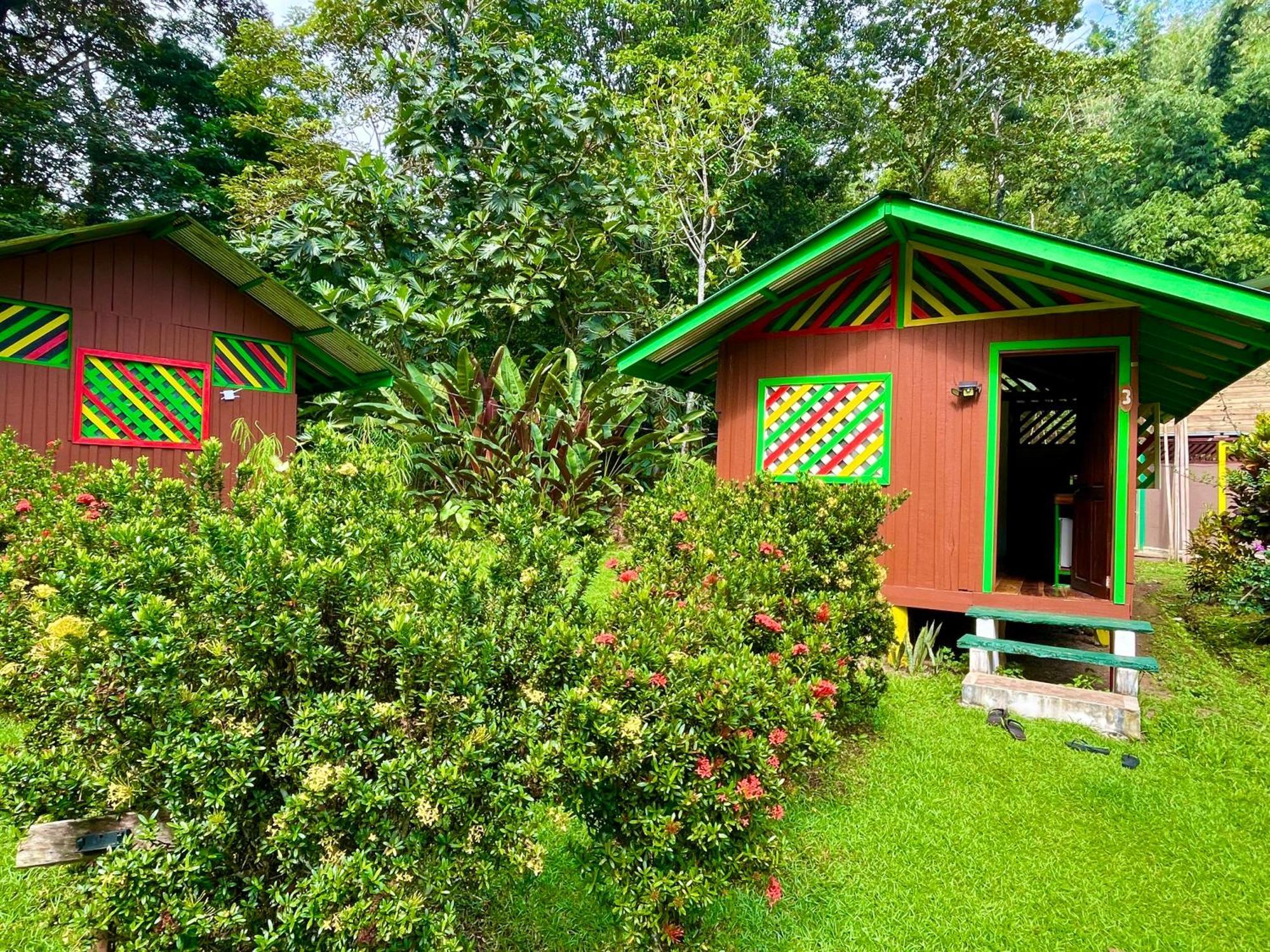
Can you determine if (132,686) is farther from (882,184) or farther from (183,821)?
(882,184)

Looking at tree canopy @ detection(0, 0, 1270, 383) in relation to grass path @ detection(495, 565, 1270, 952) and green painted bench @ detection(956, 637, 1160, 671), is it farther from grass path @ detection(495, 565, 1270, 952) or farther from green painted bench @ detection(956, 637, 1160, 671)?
grass path @ detection(495, 565, 1270, 952)

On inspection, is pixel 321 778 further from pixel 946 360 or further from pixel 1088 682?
pixel 946 360

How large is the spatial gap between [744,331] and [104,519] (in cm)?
517

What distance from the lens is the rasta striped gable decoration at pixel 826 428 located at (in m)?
5.86

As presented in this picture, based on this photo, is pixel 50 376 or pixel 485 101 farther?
pixel 485 101

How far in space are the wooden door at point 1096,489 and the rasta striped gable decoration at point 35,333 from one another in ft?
31.4

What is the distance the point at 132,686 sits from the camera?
1544 millimetres

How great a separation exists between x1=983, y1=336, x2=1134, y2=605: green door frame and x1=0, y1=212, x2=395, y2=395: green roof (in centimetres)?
737

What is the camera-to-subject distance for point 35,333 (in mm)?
6473

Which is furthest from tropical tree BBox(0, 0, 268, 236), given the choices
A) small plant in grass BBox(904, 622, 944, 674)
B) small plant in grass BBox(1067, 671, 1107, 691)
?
small plant in grass BBox(1067, 671, 1107, 691)

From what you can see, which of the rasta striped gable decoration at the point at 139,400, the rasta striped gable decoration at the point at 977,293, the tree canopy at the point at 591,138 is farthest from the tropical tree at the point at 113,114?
the rasta striped gable decoration at the point at 977,293

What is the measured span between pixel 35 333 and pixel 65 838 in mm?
7089

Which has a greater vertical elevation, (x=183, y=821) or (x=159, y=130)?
(x=159, y=130)

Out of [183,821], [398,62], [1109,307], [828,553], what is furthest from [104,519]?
[398,62]
